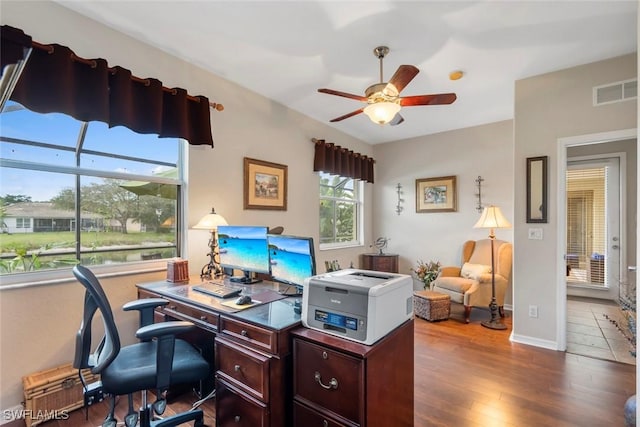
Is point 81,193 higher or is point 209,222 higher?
point 81,193

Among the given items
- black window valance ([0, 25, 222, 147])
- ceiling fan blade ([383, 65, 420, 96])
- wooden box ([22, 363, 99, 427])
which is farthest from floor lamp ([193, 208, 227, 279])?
ceiling fan blade ([383, 65, 420, 96])

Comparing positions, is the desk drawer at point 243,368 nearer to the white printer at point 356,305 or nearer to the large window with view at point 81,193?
the white printer at point 356,305

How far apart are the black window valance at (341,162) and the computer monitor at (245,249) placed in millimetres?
2015

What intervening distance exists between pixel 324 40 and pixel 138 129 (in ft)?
5.33

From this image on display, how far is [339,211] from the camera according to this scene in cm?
488

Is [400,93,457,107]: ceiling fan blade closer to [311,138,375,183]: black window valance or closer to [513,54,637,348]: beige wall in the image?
[513,54,637,348]: beige wall

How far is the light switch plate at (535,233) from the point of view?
294cm

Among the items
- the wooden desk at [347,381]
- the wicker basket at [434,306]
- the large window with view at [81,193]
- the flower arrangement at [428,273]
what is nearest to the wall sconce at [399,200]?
the flower arrangement at [428,273]

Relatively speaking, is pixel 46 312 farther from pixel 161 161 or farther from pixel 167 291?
pixel 161 161

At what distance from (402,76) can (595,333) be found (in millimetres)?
3597

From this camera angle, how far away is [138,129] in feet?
7.39

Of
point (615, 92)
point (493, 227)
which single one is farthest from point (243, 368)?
point (615, 92)

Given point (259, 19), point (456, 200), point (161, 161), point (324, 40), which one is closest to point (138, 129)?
point (161, 161)

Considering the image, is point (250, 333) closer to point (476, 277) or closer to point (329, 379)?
point (329, 379)
